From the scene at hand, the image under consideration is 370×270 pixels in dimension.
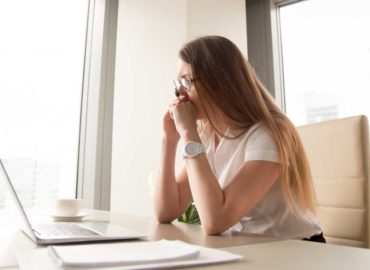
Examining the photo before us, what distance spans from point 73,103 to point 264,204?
153 centimetres

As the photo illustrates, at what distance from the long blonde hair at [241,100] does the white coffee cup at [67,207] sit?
1.65 ft

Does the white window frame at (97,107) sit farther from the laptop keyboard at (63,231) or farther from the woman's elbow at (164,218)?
the laptop keyboard at (63,231)

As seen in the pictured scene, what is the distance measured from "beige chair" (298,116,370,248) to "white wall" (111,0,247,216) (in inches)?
42.8

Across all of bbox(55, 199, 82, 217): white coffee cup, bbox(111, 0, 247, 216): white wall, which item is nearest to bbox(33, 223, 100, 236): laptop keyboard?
bbox(55, 199, 82, 217): white coffee cup

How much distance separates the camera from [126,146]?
2.07 meters

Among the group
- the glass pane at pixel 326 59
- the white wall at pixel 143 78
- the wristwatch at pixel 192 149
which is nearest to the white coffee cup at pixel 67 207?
the wristwatch at pixel 192 149

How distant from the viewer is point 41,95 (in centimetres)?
192

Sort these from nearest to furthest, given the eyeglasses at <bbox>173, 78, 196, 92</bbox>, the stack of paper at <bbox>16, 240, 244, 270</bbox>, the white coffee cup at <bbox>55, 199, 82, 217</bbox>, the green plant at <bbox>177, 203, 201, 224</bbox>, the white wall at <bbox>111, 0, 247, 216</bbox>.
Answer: the stack of paper at <bbox>16, 240, 244, 270</bbox>
the white coffee cup at <bbox>55, 199, 82, 217</bbox>
the eyeglasses at <bbox>173, 78, 196, 92</bbox>
the green plant at <bbox>177, 203, 201, 224</bbox>
the white wall at <bbox>111, 0, 247, 216</bbox>

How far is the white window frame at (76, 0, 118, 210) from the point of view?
2043 millimetres

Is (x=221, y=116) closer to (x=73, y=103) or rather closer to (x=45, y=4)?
(x=73, y=103)

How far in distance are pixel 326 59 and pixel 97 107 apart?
4.90 ft

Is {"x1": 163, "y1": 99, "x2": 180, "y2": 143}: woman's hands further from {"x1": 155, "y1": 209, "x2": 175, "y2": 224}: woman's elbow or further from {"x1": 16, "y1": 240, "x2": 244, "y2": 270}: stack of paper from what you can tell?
{"x1": 16, "y1": 240, "x2": 244, "y2": 270}: stack of paper

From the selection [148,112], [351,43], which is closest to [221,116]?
[148,112]

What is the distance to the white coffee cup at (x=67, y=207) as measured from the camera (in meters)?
1.01
